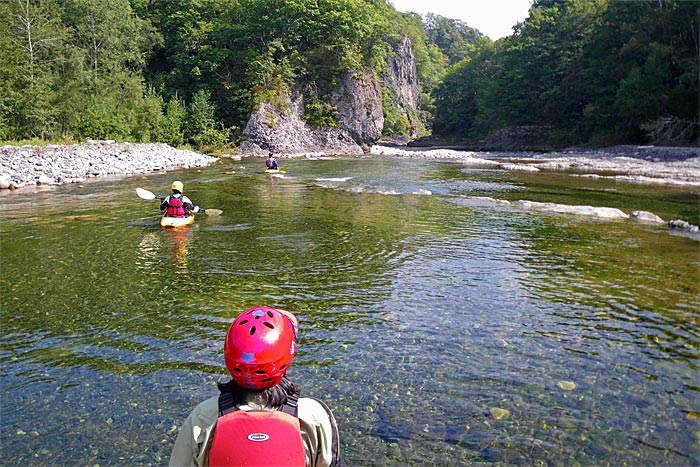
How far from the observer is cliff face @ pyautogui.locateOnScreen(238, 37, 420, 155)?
2116 inches

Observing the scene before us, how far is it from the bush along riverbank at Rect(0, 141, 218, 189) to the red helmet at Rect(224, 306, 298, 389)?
2325cm

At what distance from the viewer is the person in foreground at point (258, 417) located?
2.17 metres

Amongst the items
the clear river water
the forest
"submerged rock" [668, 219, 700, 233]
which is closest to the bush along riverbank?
the forest

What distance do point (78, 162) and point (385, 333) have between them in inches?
1052

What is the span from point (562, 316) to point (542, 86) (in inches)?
2349

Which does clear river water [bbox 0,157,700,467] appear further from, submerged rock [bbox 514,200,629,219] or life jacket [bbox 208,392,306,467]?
life jacket [bbox 208,392,306,467]

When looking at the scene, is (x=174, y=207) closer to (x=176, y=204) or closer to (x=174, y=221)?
(x=176, y=204)

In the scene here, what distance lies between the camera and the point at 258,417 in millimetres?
2227

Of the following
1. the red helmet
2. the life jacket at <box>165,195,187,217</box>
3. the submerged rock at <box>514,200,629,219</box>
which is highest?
the red helmet

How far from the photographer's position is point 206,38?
59.3 metres

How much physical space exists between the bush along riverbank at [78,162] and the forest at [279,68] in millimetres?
4023

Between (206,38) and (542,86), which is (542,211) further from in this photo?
(206,38)

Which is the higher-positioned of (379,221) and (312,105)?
(312,105)

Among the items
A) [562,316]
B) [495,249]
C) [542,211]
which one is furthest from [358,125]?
[562,316]
